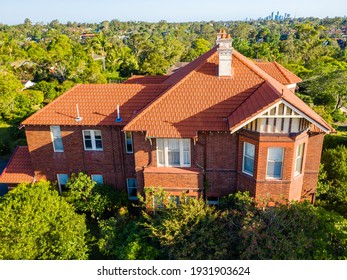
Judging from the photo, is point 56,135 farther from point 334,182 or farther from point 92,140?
point 334,182

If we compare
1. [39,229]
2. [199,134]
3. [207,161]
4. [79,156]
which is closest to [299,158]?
[207,161]

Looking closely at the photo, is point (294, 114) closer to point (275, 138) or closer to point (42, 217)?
point (275, 138)

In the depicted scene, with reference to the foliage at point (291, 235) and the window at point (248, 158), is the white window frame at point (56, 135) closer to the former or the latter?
the window at point (248, 158)

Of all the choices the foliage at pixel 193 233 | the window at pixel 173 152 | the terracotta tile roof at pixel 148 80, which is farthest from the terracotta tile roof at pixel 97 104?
the foliage at pixel 193 233

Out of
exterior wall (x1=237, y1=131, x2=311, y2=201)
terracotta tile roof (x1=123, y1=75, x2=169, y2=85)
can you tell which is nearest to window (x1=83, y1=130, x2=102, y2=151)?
terracotta tile roof (x1=123, y1=75, x2=169, y2=85)

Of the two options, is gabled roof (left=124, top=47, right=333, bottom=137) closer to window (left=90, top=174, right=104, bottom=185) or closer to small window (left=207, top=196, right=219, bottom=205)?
small window (left=207, top=196, right=219, bottom=205)
